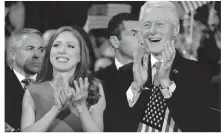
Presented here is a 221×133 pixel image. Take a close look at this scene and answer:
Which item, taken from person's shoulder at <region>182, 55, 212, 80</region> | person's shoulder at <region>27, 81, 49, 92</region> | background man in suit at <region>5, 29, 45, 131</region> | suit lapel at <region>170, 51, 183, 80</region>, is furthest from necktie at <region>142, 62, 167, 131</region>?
background man in suit at <region>5, 29, 45, 131</region>

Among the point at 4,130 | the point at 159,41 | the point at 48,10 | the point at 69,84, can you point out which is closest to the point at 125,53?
the point at 159,41

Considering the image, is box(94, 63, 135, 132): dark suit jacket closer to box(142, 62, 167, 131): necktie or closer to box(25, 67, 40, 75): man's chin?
box(142, 62, 167, 131): necktie

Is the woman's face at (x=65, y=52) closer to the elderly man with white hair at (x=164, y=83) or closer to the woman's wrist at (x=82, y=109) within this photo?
the woman's wrist at (x=82, y=109)

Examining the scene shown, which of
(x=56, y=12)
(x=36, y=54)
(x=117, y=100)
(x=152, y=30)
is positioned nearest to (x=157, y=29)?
(x=152, y=30)

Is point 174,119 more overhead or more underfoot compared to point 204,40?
more underfoot

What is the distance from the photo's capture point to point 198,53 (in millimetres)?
3812

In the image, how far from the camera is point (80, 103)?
11.9 ft

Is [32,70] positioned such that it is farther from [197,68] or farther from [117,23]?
[197,68]

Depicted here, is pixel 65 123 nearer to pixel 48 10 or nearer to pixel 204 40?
pixel 48 10

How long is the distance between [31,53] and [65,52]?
1.14 feet

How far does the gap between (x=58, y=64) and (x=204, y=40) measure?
4.42ft

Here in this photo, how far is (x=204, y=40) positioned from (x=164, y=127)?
0.88 meters

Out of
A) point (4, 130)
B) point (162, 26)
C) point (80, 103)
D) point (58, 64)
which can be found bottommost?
point (4, 130)

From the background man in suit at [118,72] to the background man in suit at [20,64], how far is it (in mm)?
586
